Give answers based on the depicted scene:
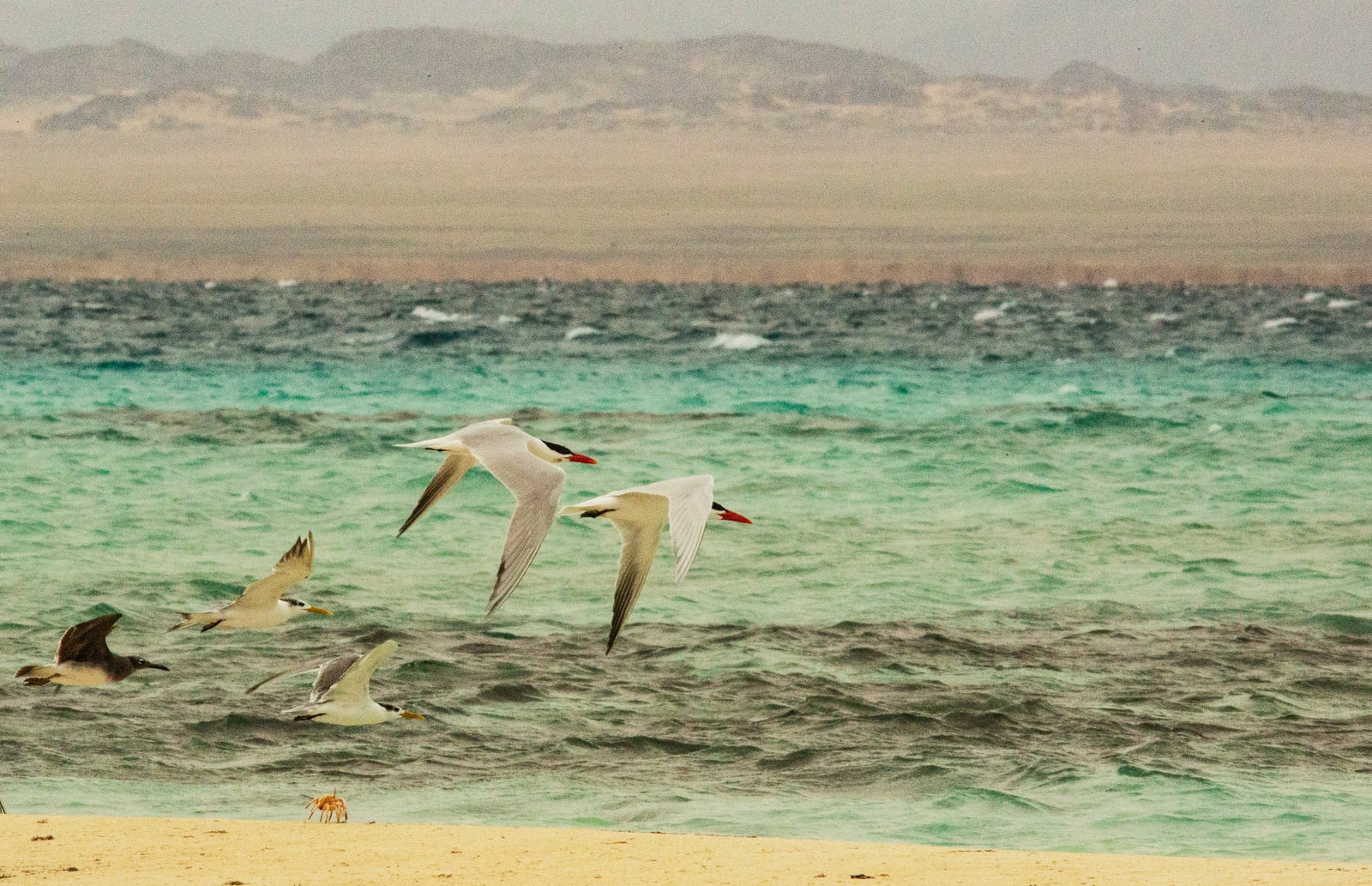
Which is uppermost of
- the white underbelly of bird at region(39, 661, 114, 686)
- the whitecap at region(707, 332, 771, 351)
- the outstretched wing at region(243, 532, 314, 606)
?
the outstretched wing at region(243, 532, 314, 606)

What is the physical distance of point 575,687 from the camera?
37.9 feet

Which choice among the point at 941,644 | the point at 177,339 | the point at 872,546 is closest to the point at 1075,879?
the point at 941,644

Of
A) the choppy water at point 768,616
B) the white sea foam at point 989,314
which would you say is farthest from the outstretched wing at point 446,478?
the white sea foam at point 989,314

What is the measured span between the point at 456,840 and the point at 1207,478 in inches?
711

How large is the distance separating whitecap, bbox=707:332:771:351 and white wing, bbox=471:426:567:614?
146ft

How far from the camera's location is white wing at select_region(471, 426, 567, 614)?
298 inches

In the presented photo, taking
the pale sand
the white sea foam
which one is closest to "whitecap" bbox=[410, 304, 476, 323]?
the white sea foam

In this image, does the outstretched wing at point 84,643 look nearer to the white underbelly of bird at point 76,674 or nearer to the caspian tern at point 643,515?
the white underbelly of bird at point 76,674

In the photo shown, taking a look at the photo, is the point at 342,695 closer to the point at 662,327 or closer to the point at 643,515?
the point at 643,515

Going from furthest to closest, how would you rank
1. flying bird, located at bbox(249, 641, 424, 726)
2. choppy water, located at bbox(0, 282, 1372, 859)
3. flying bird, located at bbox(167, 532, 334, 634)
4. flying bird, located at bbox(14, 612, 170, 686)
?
choppy water, located at bbox(0, 282, 1372, 859)
flying bird, located at bbox(167, 532, 334, 634)
flying bird, located at bbox(14, 612, 170, 686)
flying bird, located at bbox(249, 641, 424, 726)

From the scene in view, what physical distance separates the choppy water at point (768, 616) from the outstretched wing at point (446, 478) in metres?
1.58

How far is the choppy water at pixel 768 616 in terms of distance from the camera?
9.30m

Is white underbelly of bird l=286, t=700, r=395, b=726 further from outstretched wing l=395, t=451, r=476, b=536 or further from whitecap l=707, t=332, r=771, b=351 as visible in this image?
whitecap l=707, t=332, r=771, b=351

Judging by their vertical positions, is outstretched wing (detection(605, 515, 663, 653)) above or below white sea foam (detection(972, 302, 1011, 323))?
above
